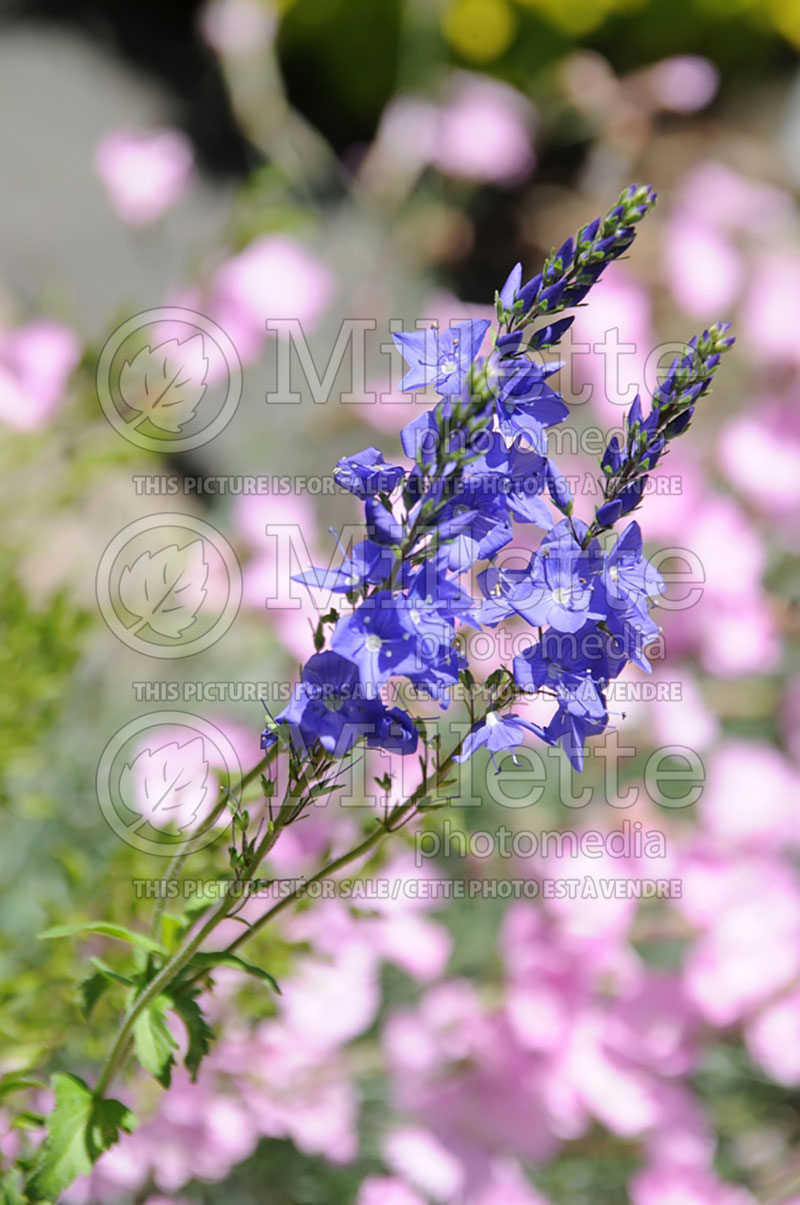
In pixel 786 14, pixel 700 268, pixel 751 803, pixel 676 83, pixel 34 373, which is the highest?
pixel 786 14

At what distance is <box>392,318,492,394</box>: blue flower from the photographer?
32.7 inches

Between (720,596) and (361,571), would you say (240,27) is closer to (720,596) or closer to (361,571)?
(720,596)

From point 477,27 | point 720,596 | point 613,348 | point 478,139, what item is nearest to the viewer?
point 720,596

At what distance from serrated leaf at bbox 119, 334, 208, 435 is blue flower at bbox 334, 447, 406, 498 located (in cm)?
99

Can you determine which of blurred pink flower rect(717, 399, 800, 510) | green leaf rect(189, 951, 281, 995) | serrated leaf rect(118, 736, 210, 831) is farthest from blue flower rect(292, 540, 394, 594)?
blurred pink flower rect(717, 399, 800, 510)

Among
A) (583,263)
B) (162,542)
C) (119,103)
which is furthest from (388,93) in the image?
(583,263)

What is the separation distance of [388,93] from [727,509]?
2.88 meters

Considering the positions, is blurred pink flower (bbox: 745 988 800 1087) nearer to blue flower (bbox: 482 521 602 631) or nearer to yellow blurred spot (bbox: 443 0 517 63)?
blue flower (bbox: 482 521 602 631)

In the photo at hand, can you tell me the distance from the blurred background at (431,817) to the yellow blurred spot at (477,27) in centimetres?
76

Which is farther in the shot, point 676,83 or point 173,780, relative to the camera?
point 676,83

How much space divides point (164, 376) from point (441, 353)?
0.97m

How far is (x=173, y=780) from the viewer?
5.04ft

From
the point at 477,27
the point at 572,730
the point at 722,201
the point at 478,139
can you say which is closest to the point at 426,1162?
the point at 572,730

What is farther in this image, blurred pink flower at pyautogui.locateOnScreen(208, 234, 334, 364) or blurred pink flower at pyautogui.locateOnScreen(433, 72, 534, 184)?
blurred pink flower at pyautogui.locateOnScreen(433, 72, 534, 184)
